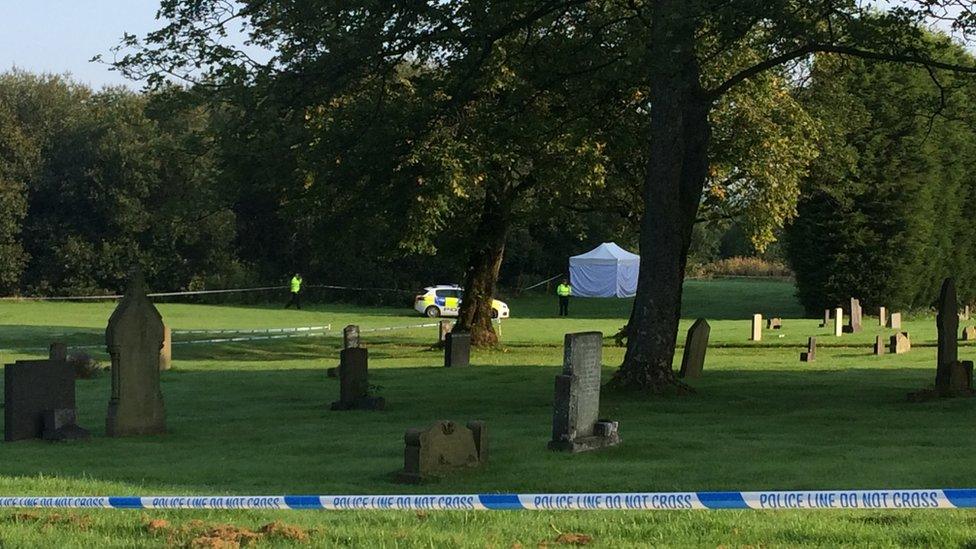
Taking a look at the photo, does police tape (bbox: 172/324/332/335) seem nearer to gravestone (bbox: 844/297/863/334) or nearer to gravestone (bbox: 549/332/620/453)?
gravestone (bbox: 844/297/863/334)

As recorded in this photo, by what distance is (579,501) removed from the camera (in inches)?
308

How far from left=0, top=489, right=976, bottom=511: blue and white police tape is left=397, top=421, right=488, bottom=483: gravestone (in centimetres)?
258

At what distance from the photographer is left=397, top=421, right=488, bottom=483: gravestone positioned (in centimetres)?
1109

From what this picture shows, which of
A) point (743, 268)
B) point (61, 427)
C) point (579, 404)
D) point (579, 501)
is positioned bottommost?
point (61, 427)

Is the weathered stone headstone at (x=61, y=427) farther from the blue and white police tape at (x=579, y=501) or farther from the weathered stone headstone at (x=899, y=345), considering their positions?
the weathered stone headstone at (x=899, y=345)

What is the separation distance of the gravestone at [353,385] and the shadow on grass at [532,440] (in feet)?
1.44

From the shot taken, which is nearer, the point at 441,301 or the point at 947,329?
the point at 947,329

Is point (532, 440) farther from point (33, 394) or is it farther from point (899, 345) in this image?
point (899, 345)

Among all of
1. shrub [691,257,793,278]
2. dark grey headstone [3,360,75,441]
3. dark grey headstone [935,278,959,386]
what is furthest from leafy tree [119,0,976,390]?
shrub [691,257,793,278]

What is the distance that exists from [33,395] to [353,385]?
17.7 ft

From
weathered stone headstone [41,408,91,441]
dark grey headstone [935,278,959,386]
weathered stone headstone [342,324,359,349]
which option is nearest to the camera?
weathered stone headstone [41,408,91,441]

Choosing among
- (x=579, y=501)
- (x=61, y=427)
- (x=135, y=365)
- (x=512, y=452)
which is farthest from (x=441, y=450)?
(x=61, y=427)

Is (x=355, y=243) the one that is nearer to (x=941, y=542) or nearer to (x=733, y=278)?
(x=941, y=542)

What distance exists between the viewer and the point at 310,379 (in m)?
26.1
